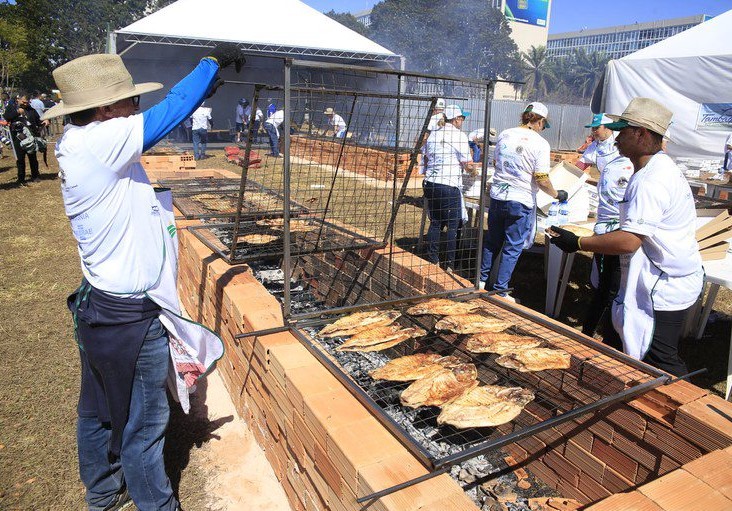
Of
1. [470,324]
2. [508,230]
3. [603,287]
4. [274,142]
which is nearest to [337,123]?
[508,230]

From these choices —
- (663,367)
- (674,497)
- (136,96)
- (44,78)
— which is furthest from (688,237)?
(44,78)

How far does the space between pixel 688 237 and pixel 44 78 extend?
47329mm

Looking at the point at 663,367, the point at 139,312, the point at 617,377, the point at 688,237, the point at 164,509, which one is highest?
the point at 688,237

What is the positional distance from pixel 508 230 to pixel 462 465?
2965 millimetres

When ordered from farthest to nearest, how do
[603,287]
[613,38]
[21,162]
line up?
[613,38], [21,162], [603,287]

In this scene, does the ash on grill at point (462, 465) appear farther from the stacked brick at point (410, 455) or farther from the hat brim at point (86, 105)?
the hat brim at point (86, 105)

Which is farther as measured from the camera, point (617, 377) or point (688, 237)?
point (688, 237)

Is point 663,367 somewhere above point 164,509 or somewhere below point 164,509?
above

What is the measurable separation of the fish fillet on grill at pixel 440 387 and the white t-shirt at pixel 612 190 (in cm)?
231

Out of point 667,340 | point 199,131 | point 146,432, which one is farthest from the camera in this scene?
point 199,131

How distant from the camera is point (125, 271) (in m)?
2.24

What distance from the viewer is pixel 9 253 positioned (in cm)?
723

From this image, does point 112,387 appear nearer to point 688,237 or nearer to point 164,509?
point 164,509

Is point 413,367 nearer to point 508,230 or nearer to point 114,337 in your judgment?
point 114,337
